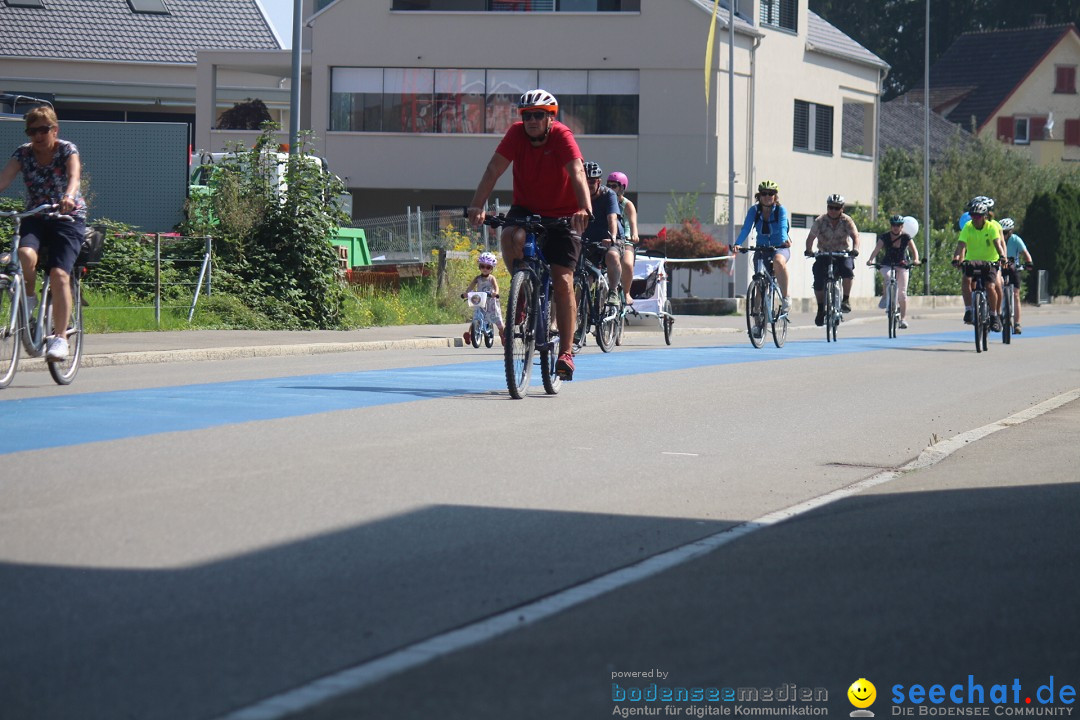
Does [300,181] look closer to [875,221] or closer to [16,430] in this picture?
[16,430]

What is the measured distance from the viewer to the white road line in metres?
3.96

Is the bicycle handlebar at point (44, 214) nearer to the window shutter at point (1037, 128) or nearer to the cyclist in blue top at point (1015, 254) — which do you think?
the cyclist in blue top at point (1015, 254)

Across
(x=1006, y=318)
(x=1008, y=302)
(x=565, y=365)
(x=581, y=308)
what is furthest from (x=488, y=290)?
(x=1008, y=302)

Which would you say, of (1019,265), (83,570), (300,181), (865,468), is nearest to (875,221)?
(1019,265)

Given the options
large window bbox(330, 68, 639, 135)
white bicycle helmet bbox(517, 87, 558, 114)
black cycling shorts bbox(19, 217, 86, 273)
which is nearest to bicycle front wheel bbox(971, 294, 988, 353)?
white bicycle helmet bbox(517, 87, 558, 114)

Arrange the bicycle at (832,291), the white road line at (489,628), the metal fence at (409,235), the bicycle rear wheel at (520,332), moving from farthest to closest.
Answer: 1. the metal fence at (409,235)
2. the bicycle at (832,291)
3. the bicycle rear wheel at (520,332)
4. the white road line at (489,628)

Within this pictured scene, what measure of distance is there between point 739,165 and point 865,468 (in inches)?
1413

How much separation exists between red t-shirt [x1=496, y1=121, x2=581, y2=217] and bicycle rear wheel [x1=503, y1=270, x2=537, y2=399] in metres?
0.54

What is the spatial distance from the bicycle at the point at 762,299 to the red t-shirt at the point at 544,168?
294 inches

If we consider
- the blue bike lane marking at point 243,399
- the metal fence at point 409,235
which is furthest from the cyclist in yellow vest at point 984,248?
the metal fence at point 409,235

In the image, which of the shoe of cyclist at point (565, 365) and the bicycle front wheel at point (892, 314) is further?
the bicycle front wheel at point (892, 314)

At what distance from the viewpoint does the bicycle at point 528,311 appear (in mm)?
10828

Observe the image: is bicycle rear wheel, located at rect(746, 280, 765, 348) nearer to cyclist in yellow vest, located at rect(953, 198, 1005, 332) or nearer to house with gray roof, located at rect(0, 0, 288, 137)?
cyclist in yellow vest, located at rect(953, 198, 1005, 332)

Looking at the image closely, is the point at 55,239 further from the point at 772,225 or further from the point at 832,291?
the point at 832,291
